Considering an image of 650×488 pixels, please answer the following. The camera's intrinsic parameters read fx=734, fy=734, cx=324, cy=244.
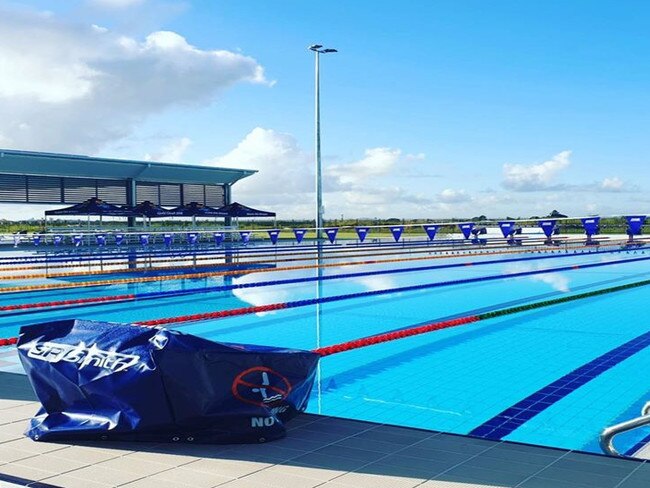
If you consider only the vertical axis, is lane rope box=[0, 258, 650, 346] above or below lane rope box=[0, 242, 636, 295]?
below

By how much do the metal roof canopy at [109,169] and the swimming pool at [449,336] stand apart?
15.1m

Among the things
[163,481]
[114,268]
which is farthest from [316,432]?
[114,268]

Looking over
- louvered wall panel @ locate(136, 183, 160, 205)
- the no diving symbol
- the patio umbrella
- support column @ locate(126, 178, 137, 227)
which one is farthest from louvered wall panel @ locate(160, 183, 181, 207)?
the no diving symbol

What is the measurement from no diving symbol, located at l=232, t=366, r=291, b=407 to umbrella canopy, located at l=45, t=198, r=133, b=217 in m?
26.5

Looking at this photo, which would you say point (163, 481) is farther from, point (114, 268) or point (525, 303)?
point (114, 268)

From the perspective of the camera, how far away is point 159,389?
10.7 feet

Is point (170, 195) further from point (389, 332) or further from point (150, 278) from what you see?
point (389, 332)

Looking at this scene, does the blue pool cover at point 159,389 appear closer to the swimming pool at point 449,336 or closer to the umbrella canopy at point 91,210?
the swimming pool at point 449,336

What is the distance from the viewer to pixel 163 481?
9.29 feet

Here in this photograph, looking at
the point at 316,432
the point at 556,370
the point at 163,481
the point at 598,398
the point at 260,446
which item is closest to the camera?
the point at 163,481

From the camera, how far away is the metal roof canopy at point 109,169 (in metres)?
29.0

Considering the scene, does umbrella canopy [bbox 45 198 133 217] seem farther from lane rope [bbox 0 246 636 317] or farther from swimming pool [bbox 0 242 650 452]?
lane rope [bbox 0 246 636 317]

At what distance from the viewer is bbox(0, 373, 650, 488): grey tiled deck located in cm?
280

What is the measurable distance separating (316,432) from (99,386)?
103 cm
